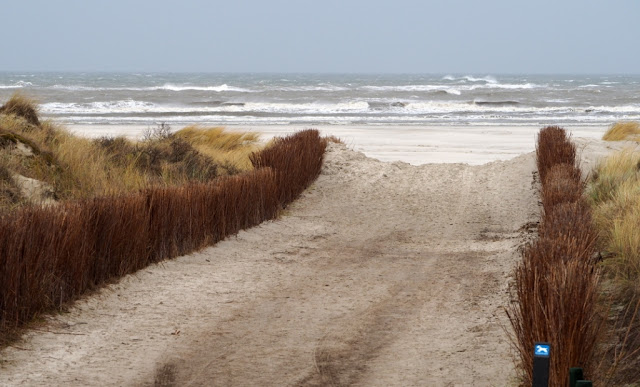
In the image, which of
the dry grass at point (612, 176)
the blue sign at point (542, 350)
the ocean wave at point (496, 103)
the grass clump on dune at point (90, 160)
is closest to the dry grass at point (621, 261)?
the dry grass at point (612, 176)

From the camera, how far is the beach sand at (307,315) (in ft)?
15.0

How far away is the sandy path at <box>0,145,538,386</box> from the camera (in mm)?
4570

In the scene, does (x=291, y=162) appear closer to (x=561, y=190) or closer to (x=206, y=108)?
(x=561, y=190)

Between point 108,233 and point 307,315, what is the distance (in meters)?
1.83

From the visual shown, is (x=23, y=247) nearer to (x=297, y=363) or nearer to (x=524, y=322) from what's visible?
(x=297, y=363)

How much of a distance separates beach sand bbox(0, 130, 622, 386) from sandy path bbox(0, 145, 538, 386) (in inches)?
0.5

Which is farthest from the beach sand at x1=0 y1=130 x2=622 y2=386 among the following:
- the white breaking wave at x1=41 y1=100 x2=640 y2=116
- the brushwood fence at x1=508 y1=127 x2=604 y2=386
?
the white breaking wave at x1=41 y1=100 x2=640 y2=116

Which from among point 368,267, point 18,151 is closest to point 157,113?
point 18,151

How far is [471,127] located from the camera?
29266 mm

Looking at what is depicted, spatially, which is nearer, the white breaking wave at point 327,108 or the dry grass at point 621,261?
the dry grass at point 621,261

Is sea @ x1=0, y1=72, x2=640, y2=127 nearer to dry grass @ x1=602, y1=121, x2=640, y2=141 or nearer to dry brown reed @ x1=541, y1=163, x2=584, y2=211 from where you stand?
dry grass @ x1=602, y1=121, x2=640, y2=141

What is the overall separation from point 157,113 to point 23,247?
3301 cm

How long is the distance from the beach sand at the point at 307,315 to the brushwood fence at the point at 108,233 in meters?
0.17

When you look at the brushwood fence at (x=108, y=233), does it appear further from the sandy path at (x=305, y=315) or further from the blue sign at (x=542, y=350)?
the blue sign at (x=542, y=350)
